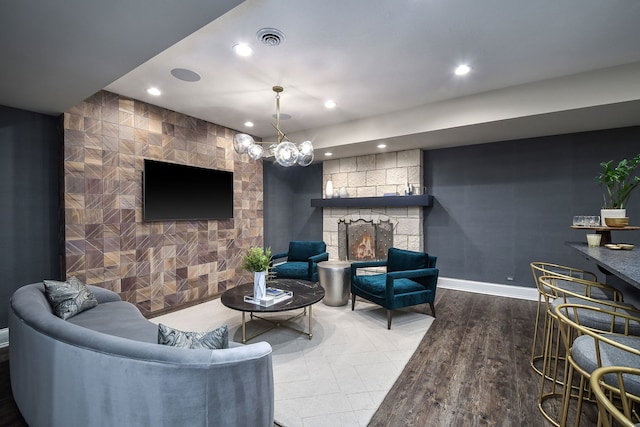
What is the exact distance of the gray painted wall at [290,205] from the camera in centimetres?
642

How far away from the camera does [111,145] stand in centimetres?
353

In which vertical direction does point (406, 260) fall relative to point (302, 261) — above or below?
above

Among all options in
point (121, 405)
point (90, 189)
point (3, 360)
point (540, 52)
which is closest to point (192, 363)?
point (121, 405)

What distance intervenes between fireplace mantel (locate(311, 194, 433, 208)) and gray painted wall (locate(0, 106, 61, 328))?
13.4 ft

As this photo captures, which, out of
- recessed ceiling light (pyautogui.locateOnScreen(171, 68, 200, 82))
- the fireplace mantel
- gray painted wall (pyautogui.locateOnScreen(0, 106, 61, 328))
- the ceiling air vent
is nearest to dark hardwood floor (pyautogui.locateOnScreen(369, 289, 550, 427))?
the fireplace mantel

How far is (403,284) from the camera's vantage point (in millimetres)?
3607

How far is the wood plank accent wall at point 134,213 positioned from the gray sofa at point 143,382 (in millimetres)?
2119

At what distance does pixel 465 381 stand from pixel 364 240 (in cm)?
354

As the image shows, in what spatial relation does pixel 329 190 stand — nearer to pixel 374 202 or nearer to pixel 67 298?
pixel 374 202

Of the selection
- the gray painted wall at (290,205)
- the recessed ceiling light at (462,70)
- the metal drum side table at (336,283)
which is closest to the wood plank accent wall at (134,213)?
the gray painted wall at (290,205)

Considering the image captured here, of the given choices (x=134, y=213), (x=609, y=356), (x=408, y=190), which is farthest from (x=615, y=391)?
(x=134, y=213)

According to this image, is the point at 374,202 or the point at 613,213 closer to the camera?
the point at 613,213

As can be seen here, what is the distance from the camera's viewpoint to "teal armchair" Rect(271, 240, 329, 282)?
4418mm

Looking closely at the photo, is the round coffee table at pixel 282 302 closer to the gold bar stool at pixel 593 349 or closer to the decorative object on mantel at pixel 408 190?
the gold bar stool at pixel 593 349
